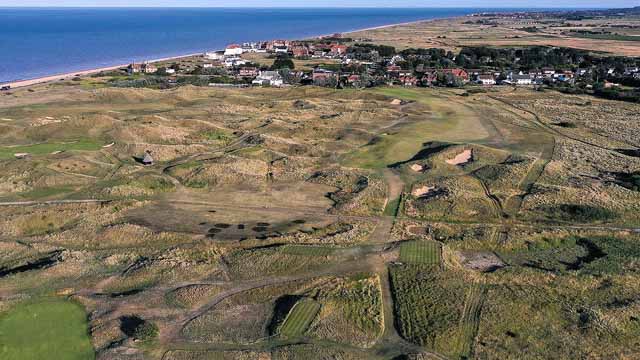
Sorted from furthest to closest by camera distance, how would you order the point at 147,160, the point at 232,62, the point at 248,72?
the point at 232,62 → the point at 248,72 → the point at 147,160

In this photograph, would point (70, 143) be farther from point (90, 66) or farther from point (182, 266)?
point (90, 66)

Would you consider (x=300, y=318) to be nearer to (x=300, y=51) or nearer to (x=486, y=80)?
(x=486, y=80)

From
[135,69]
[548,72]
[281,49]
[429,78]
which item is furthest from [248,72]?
[548,72]

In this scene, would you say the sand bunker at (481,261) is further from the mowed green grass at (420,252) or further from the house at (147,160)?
the house at (147,160)

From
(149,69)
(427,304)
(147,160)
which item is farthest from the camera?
(149,69)

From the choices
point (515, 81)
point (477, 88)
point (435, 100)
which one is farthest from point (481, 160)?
point (515, 81)

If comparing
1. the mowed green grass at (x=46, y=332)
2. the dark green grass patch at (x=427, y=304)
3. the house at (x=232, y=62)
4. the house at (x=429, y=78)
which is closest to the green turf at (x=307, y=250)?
the dark green grass patch at (x=427, y=304)
